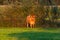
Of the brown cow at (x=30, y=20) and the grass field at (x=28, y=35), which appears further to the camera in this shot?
the brown cow at (x=30, y=20)

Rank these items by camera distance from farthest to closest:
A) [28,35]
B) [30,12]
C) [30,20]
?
[30,20] < [30,12] < [28,35]

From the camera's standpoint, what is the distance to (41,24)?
2000 centimetres

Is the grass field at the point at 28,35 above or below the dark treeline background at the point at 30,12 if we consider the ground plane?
above

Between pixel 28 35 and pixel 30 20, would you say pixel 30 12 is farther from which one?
pixel 28 35

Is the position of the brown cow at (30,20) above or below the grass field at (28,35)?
below

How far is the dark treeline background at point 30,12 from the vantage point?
20047mm

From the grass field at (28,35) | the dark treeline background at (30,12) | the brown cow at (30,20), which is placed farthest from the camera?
the dark treeline background at (30,12)

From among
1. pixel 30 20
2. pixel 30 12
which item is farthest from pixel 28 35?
pixel 30 20

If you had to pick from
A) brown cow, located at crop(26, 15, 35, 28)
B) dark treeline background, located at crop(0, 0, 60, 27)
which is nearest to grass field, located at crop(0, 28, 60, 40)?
brown cow, located at crop(26, 15, 35, 28)

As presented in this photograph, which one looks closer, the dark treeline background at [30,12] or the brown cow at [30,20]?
the brown cow at [30,20]

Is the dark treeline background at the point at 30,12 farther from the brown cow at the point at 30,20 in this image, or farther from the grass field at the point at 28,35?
the grass field at the point at 28,35

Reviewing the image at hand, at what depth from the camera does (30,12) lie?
66.9ft

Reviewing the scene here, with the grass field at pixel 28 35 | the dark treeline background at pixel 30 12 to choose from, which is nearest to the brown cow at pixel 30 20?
the dark treeline background at pixel 30 12

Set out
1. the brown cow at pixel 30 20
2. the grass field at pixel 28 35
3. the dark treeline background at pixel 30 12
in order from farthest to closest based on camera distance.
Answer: the dark treeline background at pixel 30 12
the brown cow at pixel 30 20
the grass field at pixel 28 35
